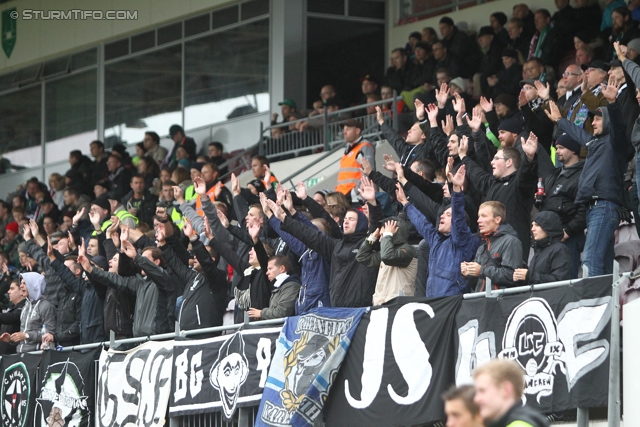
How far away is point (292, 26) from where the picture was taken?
2100 centimetres

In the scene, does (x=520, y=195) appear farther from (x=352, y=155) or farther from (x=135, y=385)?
(x=135, y=385)

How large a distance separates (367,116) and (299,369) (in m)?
7.64

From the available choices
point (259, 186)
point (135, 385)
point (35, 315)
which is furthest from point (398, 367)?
point (35, 315)

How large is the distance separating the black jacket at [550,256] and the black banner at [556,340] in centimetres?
44

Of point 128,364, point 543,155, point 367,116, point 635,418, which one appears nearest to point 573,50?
point 367,116

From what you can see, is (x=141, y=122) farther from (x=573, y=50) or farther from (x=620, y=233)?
(x=620, y=233)

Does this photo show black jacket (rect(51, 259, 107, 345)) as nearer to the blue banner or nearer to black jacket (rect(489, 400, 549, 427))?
the blue banner

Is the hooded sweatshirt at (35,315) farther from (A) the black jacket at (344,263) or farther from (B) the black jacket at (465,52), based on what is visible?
(B) the black jacket at (465,52)

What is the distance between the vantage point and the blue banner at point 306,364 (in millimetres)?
10523

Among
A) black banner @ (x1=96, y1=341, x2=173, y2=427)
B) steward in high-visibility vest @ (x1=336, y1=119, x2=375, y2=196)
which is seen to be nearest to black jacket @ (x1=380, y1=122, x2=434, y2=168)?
steward in high-visibility vest @ (x1=336, y1=119, x2=375, y2=196)

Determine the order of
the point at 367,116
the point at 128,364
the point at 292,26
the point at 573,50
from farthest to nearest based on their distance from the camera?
the point at 292,26
the point at 367,116
the point at 573,50
the point at 128,364

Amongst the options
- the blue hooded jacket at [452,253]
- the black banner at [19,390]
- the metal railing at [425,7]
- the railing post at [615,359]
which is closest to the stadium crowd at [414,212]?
the blue hooded jacket at [452,253]

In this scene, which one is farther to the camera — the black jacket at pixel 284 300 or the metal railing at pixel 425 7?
the metal railing at pixel 425 7

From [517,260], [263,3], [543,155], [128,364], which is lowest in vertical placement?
[128,364]
